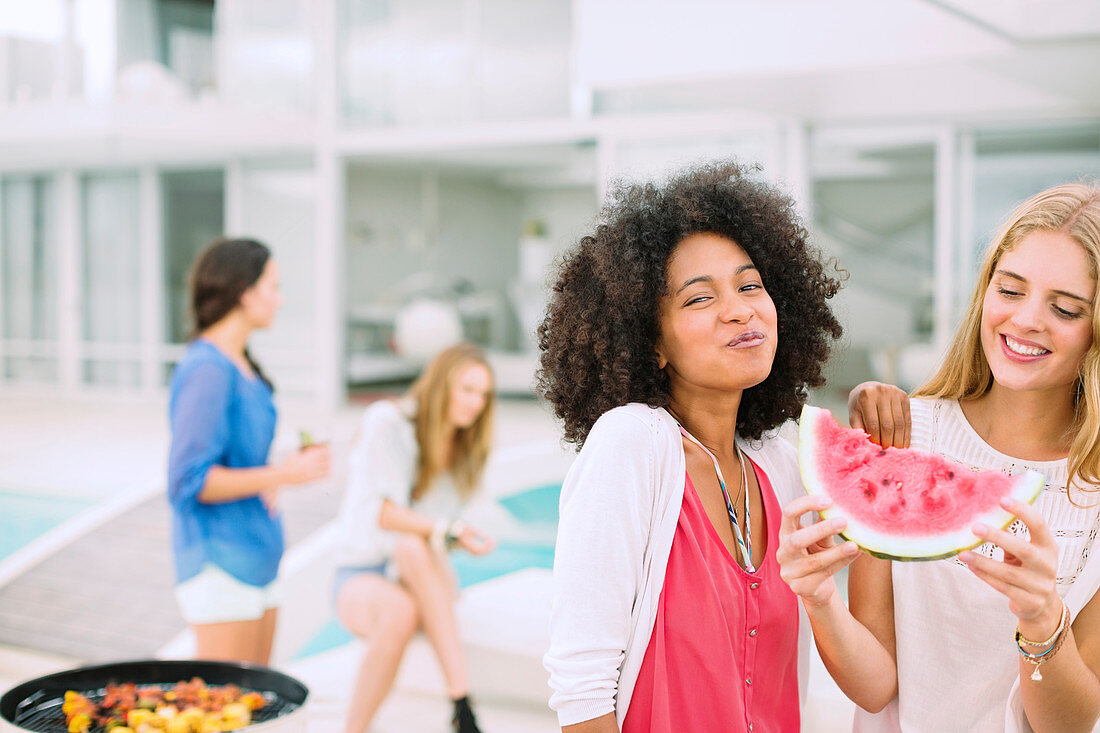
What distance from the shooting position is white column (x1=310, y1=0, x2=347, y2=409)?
13.2m

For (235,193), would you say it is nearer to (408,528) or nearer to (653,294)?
(408,528)

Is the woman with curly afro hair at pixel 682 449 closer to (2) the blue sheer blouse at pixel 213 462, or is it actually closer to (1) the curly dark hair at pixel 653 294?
(1) the curly dark hair at pixel 653 294

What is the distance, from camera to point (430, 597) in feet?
13.9

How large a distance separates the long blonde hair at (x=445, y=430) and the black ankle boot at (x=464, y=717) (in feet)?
2.84

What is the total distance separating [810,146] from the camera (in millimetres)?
9719

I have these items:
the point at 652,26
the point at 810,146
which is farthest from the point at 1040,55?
the point at 810,146

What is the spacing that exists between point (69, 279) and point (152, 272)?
1.59 metres

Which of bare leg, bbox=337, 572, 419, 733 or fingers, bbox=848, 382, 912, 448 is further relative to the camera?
bare leg, bbox=337, 572, 419, 733

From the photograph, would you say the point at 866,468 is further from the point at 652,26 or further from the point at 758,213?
the point at 652,26

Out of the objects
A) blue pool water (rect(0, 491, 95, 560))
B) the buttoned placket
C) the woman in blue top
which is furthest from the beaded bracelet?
blue pool water (rect(0, 491, 95, 560))

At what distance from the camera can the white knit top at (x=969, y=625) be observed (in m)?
1.57

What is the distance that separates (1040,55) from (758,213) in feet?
10.5

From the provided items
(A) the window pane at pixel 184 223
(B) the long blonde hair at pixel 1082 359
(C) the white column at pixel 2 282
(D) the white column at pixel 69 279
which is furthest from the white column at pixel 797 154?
(C) the white column at pixel 2 282

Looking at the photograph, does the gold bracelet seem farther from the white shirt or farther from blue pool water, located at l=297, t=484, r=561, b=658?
blue pool water, located at l=297, t=484, r=561, b=658
